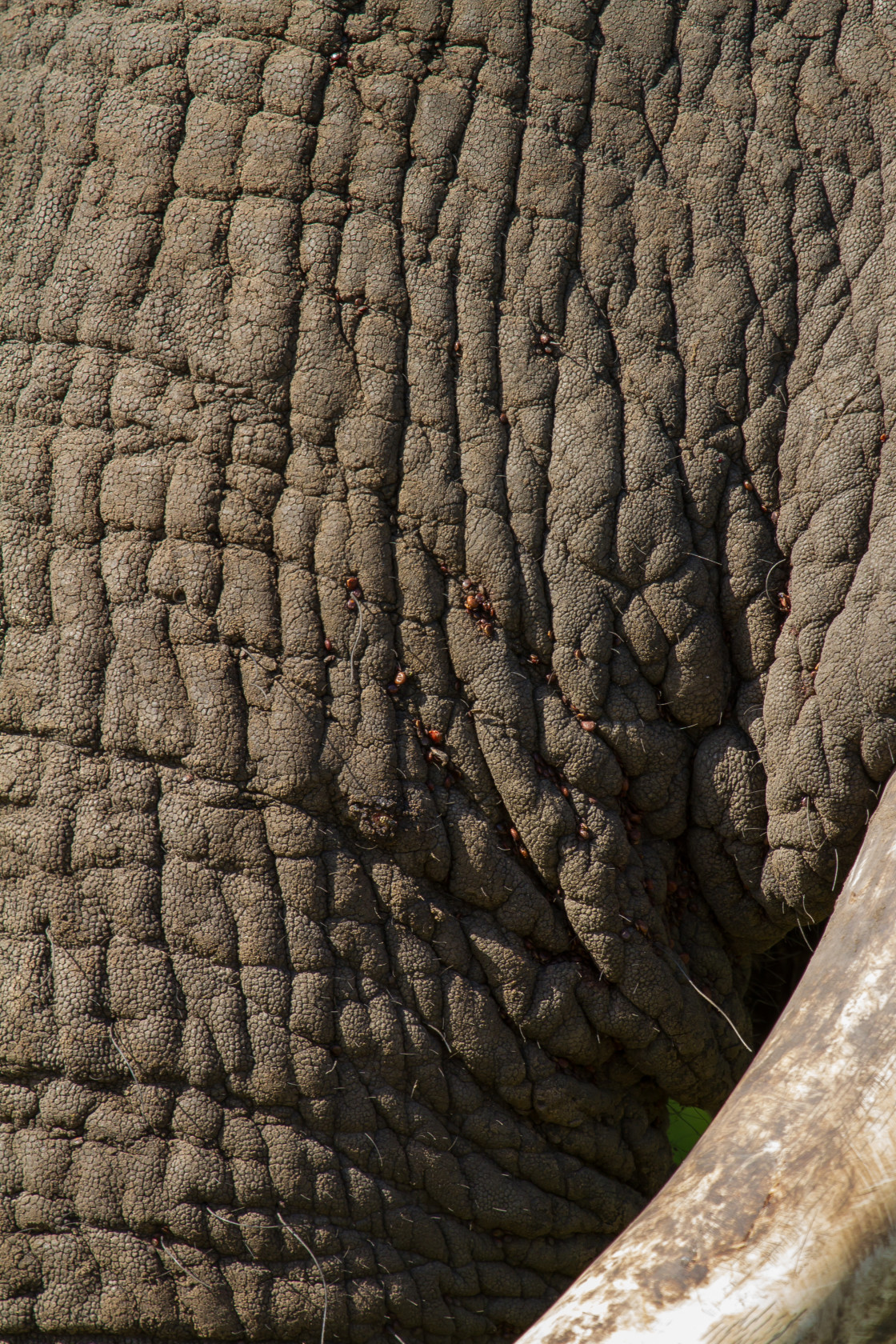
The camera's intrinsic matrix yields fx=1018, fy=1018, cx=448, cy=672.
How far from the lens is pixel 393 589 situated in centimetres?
171

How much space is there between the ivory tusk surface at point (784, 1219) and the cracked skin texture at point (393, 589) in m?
0.55

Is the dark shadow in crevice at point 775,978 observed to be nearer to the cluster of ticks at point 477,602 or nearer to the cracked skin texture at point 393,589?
the cracked skin texture at point 393,589

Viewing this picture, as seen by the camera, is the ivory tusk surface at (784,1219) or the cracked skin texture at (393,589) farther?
the cracked skin texture at (393,589)

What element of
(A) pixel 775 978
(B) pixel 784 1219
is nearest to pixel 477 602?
(B) pixel 784 1219

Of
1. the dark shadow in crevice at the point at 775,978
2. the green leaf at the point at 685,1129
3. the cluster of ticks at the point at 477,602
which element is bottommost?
the green leaf at the point at 685,1129

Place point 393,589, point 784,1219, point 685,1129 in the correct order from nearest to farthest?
point 784,1219 → point 393,589 → point 685,1129

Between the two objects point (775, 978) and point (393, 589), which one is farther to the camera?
point (775, 978)

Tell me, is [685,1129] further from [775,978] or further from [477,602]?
[477,602]

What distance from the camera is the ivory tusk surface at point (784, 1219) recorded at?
1111mm

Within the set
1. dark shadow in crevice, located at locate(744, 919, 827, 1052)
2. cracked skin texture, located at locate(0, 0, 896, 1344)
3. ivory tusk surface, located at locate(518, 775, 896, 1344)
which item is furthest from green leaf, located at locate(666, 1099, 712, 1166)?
ivory tusk surface, located at locate(518, 775, 896, 1344)

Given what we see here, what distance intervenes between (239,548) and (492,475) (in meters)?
0.44

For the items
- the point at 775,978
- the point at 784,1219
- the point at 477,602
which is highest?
the point at 477,602

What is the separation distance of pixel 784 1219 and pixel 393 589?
1.05 m

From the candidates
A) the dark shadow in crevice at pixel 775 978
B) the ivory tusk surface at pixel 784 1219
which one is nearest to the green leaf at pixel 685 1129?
the dark shadow in crevice at pixel 775 978
